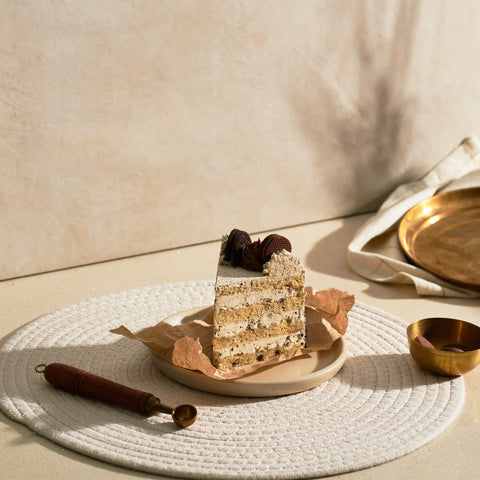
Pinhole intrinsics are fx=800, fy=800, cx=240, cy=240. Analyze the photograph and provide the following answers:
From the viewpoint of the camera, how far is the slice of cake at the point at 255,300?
1512mm

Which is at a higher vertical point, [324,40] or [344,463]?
[324,40]

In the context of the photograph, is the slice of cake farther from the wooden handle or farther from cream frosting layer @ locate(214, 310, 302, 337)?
the wooden handle

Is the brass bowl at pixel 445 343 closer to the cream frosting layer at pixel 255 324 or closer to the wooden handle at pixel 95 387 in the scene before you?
the cream frosting layer at pixel 255 324

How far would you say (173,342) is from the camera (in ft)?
5.24

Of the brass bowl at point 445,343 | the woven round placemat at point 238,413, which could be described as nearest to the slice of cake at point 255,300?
the woven round placemat at point 238,413

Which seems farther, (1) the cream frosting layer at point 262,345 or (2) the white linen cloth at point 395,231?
(2) the white linen cloth at point 395,231

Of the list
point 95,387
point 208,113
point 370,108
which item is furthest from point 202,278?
point 370,108

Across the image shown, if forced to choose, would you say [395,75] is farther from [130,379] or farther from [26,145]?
[130,379]

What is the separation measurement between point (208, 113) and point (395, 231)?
2.20 ft

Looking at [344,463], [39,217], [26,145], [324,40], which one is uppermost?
[324,40]

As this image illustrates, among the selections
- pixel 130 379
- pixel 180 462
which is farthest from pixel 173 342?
pixel 180 462

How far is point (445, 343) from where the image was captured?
1.65 metres

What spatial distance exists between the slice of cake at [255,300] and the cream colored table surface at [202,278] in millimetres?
334

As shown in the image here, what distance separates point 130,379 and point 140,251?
81 cm
